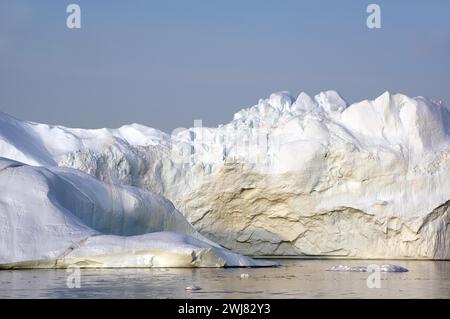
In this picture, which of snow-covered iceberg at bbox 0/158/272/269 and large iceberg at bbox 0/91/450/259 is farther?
large iceberg at bbox 0/91/450/259

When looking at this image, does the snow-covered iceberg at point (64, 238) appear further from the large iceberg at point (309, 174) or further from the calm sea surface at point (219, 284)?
the large iceberg at point (309, 174)

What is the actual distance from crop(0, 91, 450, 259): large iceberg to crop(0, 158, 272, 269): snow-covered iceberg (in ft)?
30.0

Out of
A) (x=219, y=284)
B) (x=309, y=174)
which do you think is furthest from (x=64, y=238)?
(x=309, y=174)

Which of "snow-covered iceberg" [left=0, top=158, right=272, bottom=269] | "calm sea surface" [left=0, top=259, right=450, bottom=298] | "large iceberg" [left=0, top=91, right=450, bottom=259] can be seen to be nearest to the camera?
"calm sea surface" [left=0, top=259, right=450, bottom=298]

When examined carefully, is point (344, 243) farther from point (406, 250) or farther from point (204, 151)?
point (204, 151)

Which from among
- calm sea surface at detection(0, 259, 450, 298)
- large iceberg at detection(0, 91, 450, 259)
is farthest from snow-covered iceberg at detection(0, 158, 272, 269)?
large iceberg at detection(0, 91, 450, 259)

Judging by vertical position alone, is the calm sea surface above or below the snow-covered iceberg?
below

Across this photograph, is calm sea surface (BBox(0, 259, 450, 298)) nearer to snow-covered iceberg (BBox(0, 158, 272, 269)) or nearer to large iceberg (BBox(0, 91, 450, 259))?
snow-covered iceberg (BBox(0, 158, 272, 269))

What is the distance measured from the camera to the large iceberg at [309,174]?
106 ft

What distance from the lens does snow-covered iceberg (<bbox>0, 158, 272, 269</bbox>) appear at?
840 inches

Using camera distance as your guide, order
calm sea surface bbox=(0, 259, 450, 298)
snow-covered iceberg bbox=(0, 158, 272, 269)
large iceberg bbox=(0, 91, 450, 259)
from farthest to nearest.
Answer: large iceberg bbox=(0, 91, 450, 259) → snow-covered iceberg bbox=(0, 158, 272, 269) → calm sea surface bbox=(0, 259, 450, 298)

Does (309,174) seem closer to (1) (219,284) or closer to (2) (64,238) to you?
(2) (64,238)
